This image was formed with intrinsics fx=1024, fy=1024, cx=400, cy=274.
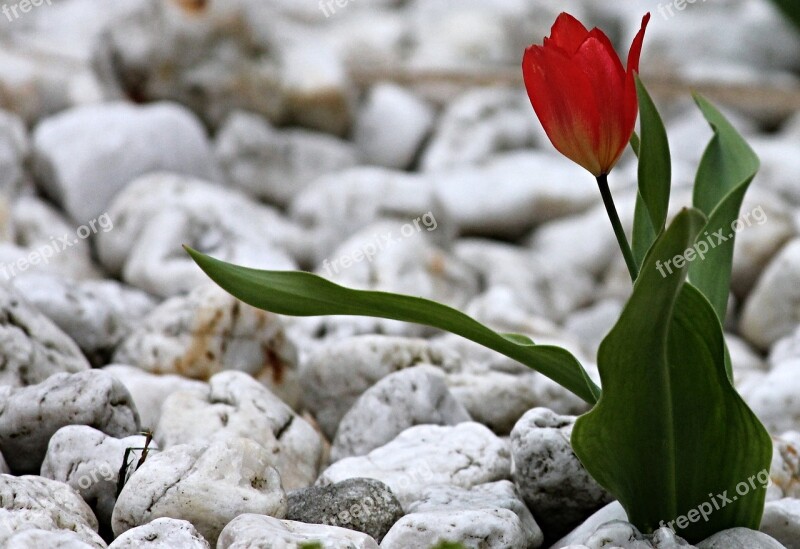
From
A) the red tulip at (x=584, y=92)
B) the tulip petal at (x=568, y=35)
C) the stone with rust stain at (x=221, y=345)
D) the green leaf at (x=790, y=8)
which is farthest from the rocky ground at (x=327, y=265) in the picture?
the tulip petal at (x=568, y=35)

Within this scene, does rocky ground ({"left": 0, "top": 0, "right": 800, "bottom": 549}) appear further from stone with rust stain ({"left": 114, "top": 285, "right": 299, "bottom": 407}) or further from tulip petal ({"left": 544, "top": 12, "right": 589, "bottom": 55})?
tulip petal ({"left": 544, "top": 12, "right": 589, "bottom": 55})

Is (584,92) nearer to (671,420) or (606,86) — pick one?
(606,86)

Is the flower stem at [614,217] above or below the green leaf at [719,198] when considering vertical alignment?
above

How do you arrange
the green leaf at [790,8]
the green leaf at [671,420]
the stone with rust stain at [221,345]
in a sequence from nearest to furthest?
1. the green leaf at [671,420]
2. the stone with rust stain at [221,345]
3. the green leaf at [790,8]

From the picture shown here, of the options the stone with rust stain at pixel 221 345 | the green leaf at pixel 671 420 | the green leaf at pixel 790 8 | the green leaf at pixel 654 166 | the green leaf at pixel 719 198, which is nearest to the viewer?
the green leaf at pixel 671 420

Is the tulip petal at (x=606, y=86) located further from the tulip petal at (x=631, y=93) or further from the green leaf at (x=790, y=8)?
the green leaf at (x=790, y=8)

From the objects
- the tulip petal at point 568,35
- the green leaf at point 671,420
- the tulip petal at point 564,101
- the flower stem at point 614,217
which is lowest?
the green leaf at point 671,420

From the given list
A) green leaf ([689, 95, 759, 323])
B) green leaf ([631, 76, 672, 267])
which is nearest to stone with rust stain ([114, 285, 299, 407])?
green leaf ([689, 95, 759, 323])
